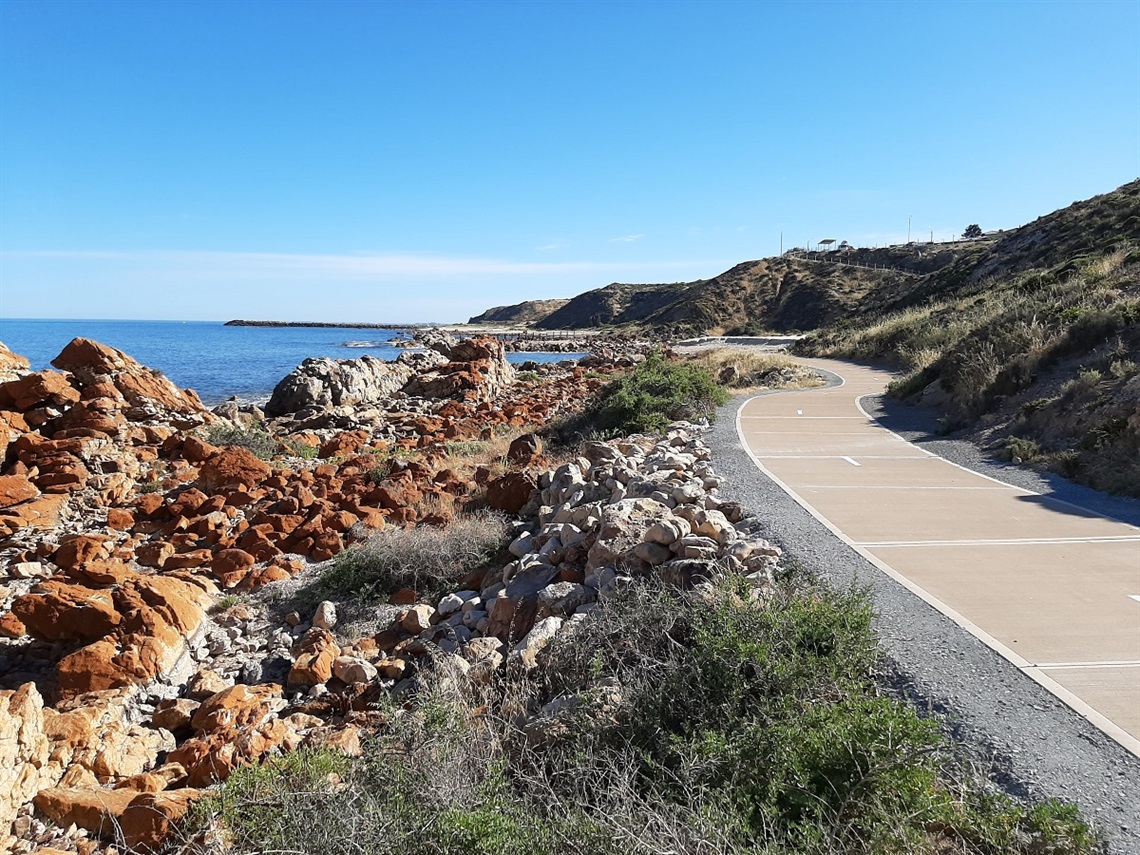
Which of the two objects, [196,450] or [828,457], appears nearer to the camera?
[828,457]

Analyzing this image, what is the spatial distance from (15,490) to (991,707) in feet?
47.7

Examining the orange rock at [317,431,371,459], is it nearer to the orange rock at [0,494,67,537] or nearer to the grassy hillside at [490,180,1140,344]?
the orange rock at [0,494,67,537]

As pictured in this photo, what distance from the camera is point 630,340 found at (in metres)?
71.6

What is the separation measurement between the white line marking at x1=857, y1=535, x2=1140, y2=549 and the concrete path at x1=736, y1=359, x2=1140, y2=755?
0.02m

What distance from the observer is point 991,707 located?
391 centimetres

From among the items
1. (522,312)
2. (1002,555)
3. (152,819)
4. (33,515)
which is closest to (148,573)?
(33,515)

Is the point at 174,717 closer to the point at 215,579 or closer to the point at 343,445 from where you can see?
the point at 215,579

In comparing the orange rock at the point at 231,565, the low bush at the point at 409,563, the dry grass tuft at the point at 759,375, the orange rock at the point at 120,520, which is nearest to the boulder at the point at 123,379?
the orange rock at the point at 120,520

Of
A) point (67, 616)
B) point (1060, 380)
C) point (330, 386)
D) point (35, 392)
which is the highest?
point (1060, 380)

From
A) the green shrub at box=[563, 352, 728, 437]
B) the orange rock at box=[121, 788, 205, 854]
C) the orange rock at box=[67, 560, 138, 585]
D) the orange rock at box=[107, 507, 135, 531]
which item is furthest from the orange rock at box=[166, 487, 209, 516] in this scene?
the orange rock at box=[121, 788, 205, 854]

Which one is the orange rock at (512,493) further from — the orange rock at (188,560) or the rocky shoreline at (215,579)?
the orange rock at (188,560)

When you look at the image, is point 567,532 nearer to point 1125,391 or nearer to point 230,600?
point 230,600

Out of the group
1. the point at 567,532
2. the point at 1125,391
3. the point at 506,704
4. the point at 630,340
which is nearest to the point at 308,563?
the point at 567,532

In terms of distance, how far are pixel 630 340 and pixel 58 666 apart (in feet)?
220
